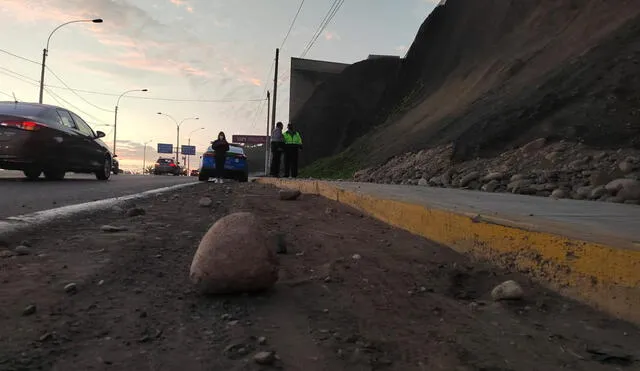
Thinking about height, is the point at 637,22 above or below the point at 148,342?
above

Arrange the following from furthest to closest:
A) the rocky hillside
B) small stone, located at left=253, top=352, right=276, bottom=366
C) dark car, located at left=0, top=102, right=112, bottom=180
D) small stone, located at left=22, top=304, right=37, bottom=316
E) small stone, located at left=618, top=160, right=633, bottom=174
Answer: dark car, located at left=0, top=102, right=112, bottom=180, small stone, located at left=618, top=160, right=633, bottom=174, the rocky hillside, small stone, located at left=22, top=304, right=37, bottom=316, small stone, located at left=253, top=352, right=276, bottom=366

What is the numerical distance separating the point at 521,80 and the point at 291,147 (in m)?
6.67

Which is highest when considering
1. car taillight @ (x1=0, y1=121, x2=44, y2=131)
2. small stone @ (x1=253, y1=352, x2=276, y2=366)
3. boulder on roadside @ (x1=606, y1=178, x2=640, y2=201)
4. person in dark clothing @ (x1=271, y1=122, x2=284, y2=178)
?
person in dark clothing @ (x1=271, y1=122, x2=284, y2=178)

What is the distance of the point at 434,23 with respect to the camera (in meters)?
27.9

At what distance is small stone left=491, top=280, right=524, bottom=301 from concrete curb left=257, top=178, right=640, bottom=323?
0.22m

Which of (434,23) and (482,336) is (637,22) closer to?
(482,336)

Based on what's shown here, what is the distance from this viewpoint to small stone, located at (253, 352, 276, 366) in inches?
62.5

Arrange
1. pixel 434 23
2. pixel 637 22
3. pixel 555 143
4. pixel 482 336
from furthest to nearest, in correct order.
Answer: pixel 434 23 → pixel 637 22 → pixel 555 143 → pixel 482 336

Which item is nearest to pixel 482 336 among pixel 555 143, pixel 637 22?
pixel 555 143

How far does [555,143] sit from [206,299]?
8.56 m

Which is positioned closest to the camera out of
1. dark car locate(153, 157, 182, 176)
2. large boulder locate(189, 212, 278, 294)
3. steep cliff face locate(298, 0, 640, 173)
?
large boulder locate(189, 212, 278, 294)

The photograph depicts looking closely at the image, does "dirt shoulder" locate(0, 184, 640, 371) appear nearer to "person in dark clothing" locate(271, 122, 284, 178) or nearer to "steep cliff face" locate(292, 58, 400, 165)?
"person in dark clothing" locate(271, 122, 284, 178)

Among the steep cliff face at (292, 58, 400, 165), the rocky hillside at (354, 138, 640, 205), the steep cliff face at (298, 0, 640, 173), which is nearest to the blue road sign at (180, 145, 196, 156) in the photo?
the steep cliff face at (292, 58, 400, 165)

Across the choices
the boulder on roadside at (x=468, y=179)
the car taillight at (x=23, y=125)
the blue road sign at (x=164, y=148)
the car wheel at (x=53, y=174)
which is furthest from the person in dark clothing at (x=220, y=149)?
the blue road sign at (x=164, y=148)
